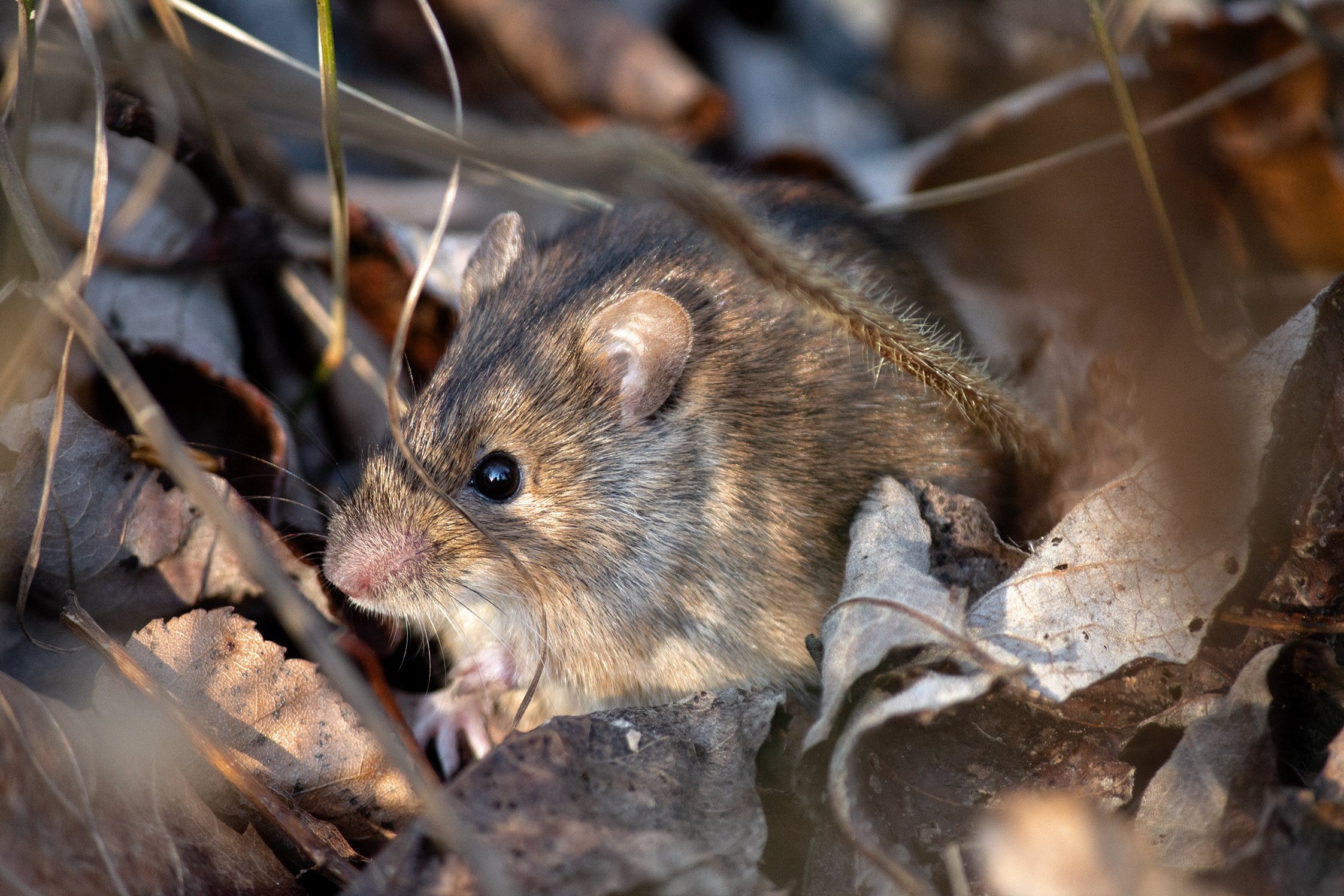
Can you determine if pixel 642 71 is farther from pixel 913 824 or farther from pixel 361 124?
pixel 913 824

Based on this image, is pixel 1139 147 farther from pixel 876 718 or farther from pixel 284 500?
pixel 284 500

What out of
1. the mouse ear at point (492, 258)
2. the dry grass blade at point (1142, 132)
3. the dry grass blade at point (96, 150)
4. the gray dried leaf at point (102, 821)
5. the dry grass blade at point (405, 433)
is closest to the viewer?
the gray dried leaf at point (102, 821)

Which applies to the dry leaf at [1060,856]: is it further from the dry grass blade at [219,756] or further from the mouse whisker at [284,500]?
the mouse whisker at [284,500]

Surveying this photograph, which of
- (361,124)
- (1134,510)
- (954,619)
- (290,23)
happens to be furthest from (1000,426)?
(290,23)

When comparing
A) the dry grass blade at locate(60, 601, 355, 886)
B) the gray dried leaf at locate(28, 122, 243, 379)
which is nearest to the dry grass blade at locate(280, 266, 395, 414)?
the gray dried leaf at locate(28, 122, 243, 379)

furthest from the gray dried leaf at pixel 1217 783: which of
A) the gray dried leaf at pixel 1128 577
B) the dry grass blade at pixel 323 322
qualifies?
the dry grass blade at pixel 323 322

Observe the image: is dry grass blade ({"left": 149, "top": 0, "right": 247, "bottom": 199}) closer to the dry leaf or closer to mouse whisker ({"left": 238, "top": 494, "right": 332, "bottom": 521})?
mouse whisker ({"left": 238, "top": 494, "right": 332, "bottom": 521})
